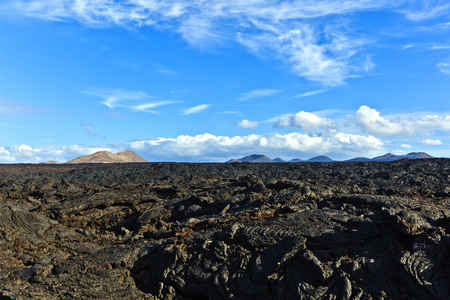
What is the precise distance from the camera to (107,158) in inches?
4624

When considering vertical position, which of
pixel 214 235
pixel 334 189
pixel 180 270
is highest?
pixel 334 189

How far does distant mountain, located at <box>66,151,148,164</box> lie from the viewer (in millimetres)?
111213

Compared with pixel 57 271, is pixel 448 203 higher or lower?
higher

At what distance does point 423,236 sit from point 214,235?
19.4ft

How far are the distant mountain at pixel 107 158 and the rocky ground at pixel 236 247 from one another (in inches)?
3759

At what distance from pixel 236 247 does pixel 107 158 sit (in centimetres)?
11227

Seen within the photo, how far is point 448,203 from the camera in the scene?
16.2 metres

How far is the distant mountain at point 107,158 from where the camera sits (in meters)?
111

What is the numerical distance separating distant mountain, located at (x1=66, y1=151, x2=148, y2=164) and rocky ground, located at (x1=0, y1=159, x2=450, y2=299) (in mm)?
95473

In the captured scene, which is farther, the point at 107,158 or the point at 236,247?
the point at 107,158

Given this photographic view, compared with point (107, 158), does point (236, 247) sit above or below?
below

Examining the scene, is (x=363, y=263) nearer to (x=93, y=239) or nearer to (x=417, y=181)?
(x=93, y=239)

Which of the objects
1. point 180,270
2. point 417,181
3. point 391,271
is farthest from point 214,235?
point 417,181

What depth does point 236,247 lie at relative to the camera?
36.8ft
